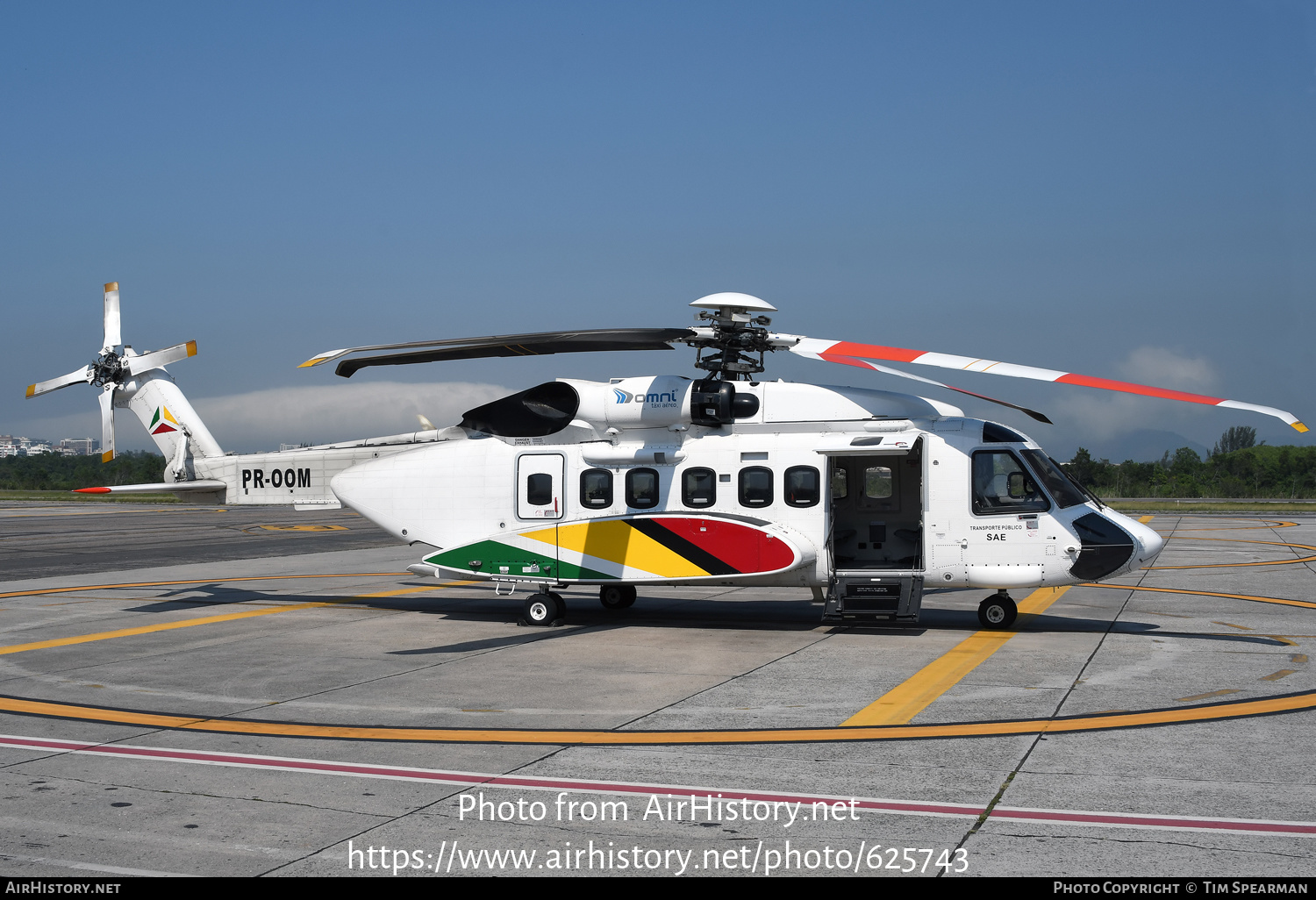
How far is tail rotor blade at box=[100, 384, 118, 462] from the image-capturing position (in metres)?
19.4

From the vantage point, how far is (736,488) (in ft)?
48.8

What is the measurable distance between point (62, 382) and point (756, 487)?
1406 cm

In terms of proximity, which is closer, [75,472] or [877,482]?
[877,482]

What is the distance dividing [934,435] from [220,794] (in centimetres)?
1052

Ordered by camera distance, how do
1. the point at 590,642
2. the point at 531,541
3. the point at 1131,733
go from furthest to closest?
the point at 531,541, the point at 590,642, the point at 1131,733

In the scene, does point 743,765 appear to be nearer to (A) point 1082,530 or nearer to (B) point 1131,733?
(B) point 1131,733

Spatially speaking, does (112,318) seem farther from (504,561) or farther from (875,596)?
(875,596)

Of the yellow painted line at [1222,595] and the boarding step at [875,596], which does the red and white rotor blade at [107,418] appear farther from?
the yellow painted line at [1222,595]

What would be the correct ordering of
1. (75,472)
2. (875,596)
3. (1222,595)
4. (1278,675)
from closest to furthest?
(1278,675), (875,596), (1222,595), (75,472)

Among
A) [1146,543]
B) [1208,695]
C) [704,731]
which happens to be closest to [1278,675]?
[1208,695]

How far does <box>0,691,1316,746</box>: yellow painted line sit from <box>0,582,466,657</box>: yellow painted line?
4.60m

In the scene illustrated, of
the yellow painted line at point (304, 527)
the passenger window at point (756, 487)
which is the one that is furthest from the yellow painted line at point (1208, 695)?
the yellow painted line at point (304, 527)

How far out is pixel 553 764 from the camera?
7.69m

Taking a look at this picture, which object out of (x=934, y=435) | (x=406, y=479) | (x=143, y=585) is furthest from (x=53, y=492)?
(x=934, y=435)
